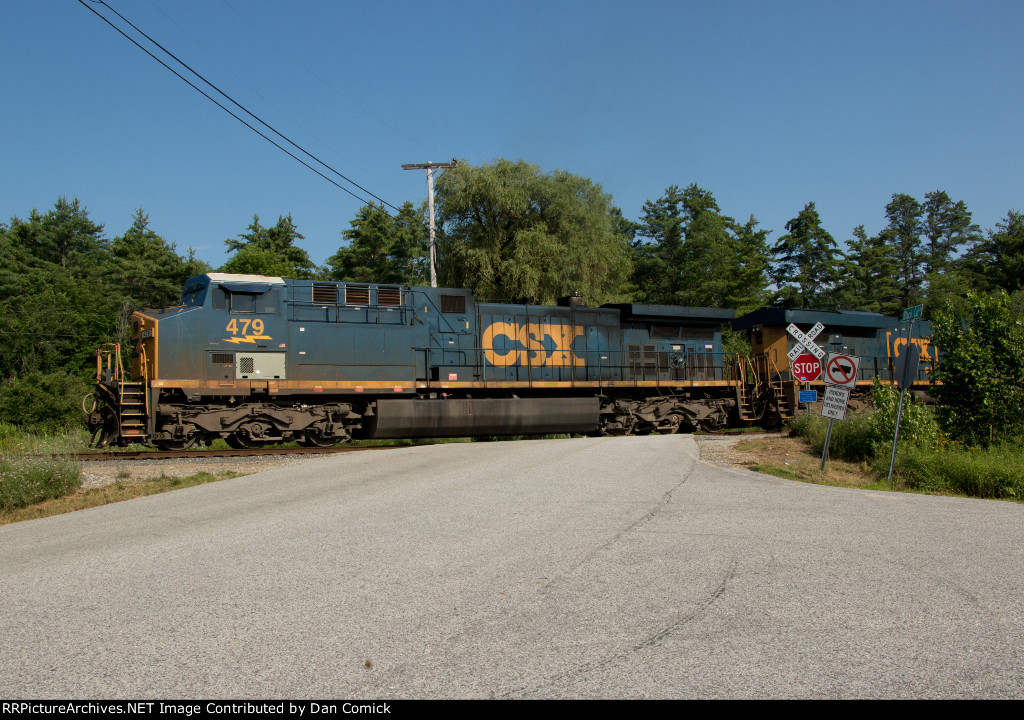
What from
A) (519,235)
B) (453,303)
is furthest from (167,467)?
(519,235)

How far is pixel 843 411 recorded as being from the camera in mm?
11641

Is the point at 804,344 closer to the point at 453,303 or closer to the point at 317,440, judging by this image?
the point at 453,303

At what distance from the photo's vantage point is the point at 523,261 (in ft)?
93.0

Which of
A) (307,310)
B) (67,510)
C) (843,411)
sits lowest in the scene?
(67,510)

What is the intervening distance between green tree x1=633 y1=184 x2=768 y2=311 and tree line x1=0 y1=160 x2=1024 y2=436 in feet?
0.45

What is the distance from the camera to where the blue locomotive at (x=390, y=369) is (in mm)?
13758

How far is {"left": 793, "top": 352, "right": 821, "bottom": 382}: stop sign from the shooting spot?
12469 millimetres

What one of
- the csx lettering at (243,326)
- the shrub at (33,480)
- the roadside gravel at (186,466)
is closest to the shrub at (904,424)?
the roadside gravel at (186,466)

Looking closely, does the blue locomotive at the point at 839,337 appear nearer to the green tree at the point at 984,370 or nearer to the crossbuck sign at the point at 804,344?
the green tree at the point at 984,370

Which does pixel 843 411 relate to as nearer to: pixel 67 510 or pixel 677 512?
pixel 677 512

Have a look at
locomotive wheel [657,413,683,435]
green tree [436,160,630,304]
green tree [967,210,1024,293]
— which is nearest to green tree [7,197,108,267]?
green tree [436,160,630,304]

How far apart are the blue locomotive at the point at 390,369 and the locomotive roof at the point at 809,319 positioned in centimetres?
235
